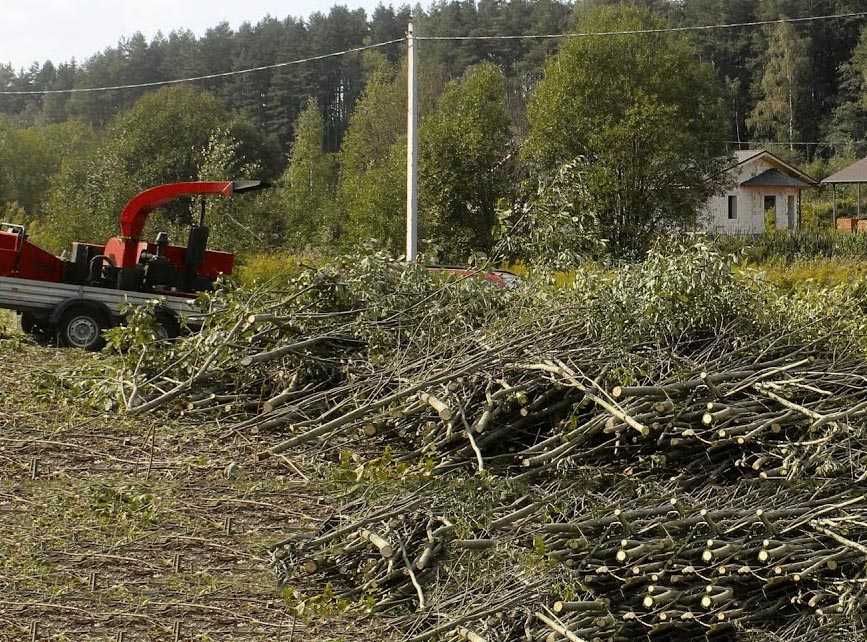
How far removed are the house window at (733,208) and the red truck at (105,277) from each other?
135 feet

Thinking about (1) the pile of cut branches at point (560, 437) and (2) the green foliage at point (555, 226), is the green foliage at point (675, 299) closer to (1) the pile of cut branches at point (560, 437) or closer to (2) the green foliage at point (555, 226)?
(1) the pile of cut branches at point (560, 437)

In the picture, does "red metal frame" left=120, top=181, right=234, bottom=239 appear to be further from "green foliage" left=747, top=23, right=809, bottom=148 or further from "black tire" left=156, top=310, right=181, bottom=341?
"green foliage" left=747, top=23, right=809, bottom=148

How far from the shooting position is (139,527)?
254 inches

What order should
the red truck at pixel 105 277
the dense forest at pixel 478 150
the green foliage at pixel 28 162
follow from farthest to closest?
the green foliage at pixel 28 162
the dense forest at pixel 478 150
the red truck at pixel 105 277

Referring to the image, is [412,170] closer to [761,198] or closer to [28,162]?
[761,198]

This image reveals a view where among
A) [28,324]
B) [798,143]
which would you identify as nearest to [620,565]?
[28,324]

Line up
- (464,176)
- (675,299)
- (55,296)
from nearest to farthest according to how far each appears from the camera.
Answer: (675,299), (55,296), (464,176)

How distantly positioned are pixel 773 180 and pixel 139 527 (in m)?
47.8

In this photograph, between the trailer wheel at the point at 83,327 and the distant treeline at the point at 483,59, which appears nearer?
the trailer wheel at the point at 83,327

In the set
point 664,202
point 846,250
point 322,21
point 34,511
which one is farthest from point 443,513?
point 322,21

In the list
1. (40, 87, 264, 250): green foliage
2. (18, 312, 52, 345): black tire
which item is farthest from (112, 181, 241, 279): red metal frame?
(40, 87, 264, 250): green foliage

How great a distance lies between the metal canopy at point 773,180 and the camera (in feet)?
166

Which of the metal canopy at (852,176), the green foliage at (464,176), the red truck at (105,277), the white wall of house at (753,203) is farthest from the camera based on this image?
the white wall of house at (753,203)

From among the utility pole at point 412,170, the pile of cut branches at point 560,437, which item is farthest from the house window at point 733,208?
the pile of cut branches at point 560,437
